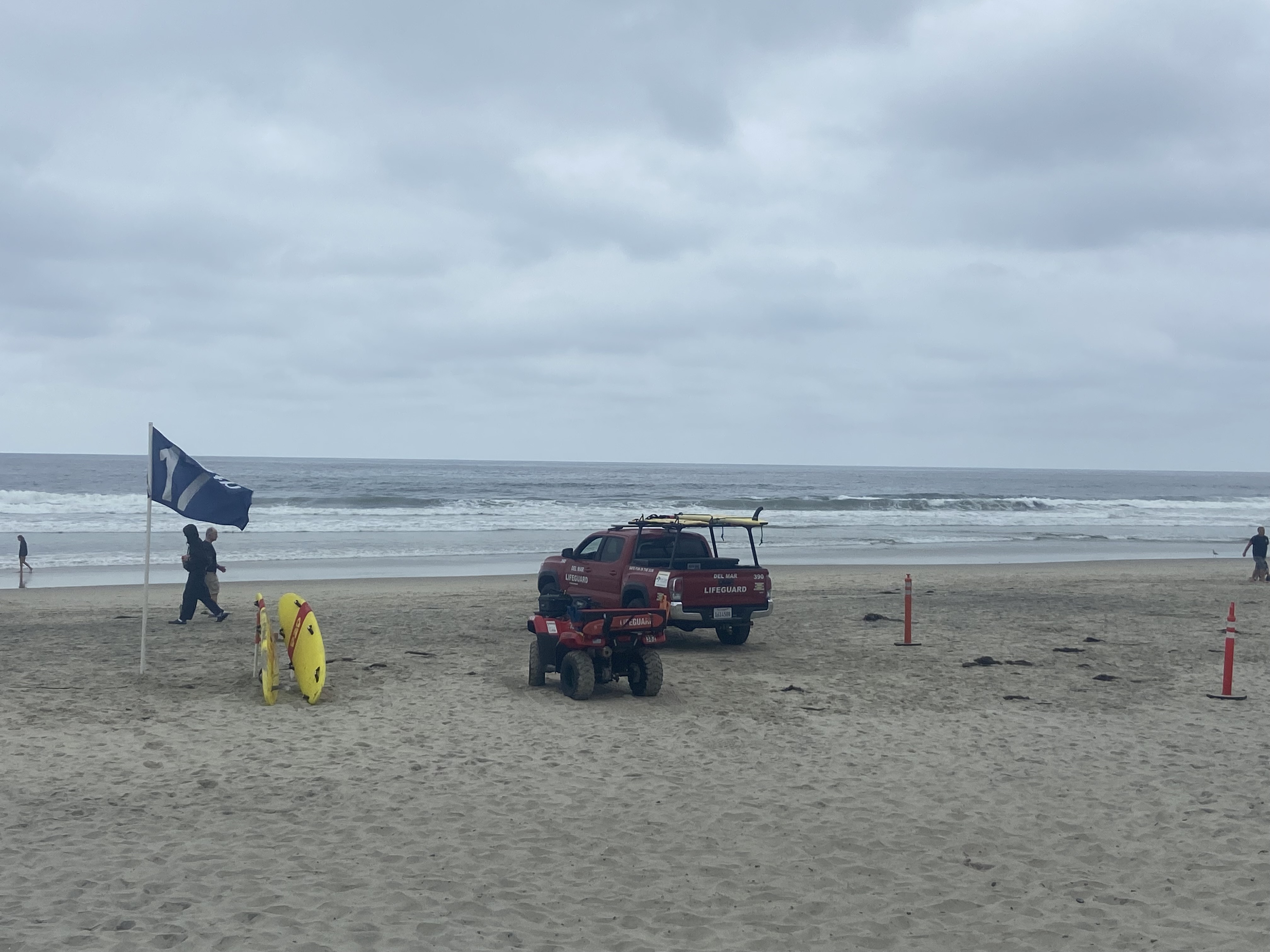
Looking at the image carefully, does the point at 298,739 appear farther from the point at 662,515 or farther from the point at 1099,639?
the point at 1099,639

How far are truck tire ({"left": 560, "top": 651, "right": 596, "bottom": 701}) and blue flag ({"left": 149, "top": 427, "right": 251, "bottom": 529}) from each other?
3.95 m

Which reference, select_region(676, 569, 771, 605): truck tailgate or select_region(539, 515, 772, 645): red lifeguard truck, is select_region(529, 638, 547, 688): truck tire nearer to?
select_region(539, 515, 772, 645): red lifeguard truck

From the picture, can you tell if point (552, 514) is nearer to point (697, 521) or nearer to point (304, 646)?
point (697, 521)

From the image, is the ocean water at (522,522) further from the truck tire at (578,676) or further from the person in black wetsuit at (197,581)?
the truck tire at (578,676)

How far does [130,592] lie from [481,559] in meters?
11.2

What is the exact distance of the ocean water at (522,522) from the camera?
30281 millimetres

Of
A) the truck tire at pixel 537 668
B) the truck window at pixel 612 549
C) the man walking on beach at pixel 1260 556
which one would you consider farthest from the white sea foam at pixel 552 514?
the truck tire at pixel 537 668

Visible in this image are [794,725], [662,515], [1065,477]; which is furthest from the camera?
[1065,477]

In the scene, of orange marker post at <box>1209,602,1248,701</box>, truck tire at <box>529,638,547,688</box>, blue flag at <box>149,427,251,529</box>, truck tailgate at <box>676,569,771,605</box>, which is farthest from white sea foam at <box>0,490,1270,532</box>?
orange marker post at <box>1209,602,1248,701</box>

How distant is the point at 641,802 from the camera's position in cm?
725

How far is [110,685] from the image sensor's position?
11078 mm

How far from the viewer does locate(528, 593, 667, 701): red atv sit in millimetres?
10617

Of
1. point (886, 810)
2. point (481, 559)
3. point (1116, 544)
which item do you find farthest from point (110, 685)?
point (1116, 544)

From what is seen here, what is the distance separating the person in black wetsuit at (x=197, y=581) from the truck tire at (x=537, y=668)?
22.2 ft
